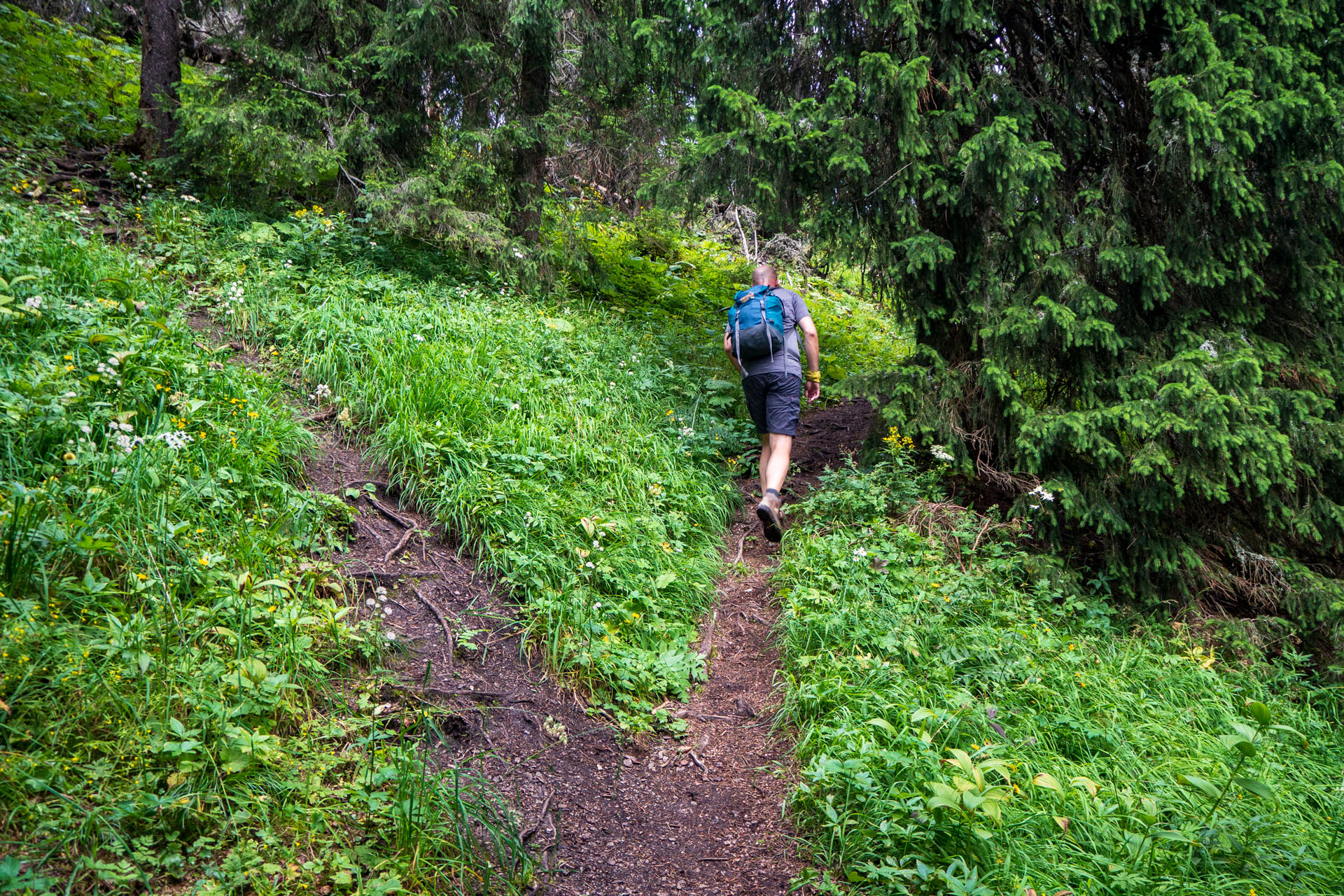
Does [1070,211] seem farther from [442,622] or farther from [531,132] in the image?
[442,622]

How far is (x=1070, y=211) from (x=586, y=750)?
217 inches

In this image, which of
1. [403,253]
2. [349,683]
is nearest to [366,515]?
[349,683]

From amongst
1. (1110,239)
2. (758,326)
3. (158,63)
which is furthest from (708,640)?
(158,63)

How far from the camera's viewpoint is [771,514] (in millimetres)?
5824

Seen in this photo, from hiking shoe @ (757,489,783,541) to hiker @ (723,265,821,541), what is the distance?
0.22m

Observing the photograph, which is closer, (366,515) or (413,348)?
(366,515)

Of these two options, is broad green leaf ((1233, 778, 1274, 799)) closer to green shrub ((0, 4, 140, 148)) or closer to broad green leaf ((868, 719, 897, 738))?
broad green leaf ((868, 719, 897, 738))

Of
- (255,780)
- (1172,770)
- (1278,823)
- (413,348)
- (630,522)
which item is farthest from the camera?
(413,348)

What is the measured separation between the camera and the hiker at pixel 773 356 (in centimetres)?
632

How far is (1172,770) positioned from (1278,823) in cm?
57

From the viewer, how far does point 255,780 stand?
2.68 meters

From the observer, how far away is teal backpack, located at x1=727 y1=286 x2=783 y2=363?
20.7 feet

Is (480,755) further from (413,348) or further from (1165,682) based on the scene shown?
(1165,682)

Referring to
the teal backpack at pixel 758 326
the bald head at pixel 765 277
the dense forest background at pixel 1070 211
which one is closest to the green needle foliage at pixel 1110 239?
the dense forest background at pixel 1070 211
